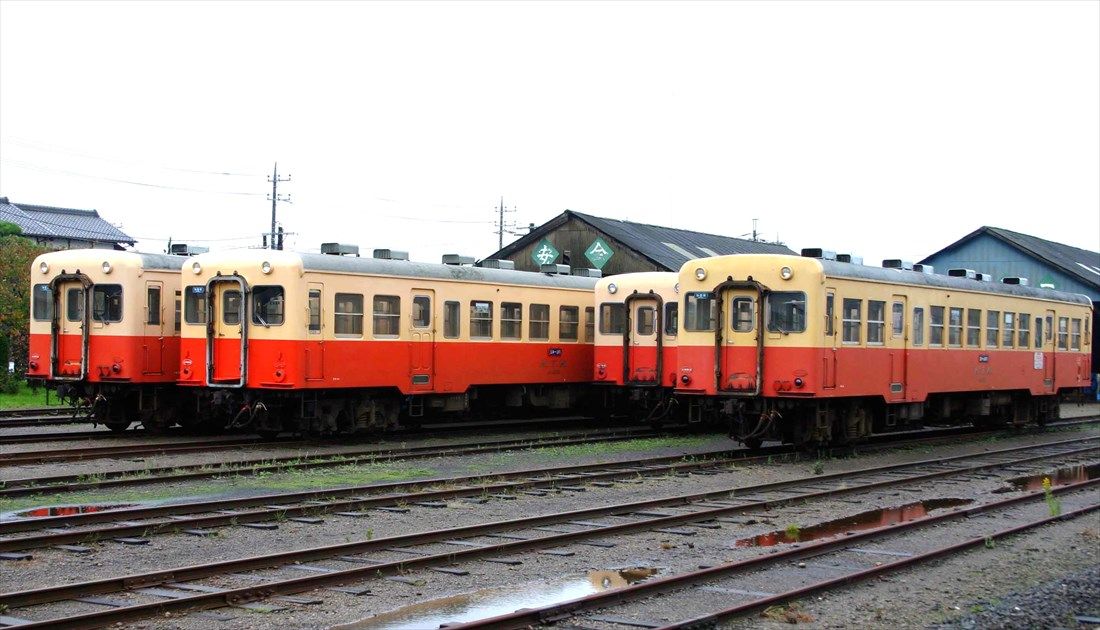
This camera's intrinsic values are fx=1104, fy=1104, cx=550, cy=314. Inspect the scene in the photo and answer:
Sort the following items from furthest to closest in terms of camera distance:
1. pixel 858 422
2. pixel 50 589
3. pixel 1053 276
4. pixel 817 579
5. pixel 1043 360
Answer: pixel 1053 276 → pixel 1043 360 → pixel 858 422 → pixel 817 579 → pixel 50 589

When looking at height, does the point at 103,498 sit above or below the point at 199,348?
below

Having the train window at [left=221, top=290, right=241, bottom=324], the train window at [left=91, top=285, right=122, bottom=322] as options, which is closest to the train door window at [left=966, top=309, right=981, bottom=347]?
the train window at [left=221, top=290, right=241, bottom=324]

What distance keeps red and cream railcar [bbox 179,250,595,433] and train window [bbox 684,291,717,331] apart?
4514 millimetres

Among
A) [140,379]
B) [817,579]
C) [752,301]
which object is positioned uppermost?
[752,301]

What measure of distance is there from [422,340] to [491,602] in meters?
12.0

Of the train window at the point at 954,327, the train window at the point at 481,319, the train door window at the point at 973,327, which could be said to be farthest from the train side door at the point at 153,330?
the train door window at the point at 973,327

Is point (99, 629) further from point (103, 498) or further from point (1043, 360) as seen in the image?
point (1043, 360)

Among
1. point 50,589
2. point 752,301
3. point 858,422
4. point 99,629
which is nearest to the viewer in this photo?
point 99,629

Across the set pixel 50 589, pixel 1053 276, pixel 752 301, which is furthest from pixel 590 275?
pixel 1053 276

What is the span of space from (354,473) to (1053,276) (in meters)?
31.6

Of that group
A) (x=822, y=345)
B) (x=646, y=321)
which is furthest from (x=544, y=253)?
(x=822, y=345)

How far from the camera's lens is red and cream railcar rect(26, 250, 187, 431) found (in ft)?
63.6

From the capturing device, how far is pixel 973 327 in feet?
70.6

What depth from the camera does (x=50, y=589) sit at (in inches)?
309
